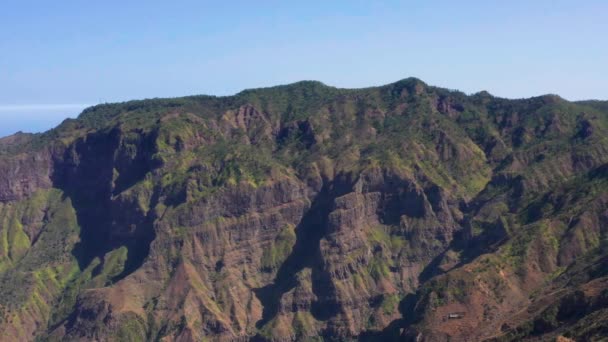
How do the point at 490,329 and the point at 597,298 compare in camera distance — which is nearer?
the point at 597,298

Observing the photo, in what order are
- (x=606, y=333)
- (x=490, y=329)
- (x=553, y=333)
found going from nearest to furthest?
(x=606, y=333) < (x=553, y=333) < (x=490, y=329)

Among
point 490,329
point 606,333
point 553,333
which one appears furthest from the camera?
point 490,329

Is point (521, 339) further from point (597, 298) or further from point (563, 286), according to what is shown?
point (563, 286)

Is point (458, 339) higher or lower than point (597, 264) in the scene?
lower

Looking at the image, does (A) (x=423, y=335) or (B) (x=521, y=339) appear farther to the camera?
(A) (x=423, y=335)

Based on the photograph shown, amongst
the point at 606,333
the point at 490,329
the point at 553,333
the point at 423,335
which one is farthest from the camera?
the point at 423,335

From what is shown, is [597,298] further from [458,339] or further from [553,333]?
[458,339]

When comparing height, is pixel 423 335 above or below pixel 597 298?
below

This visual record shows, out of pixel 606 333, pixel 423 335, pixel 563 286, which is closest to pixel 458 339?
pixel 423 335

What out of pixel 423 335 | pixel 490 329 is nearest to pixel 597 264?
pixel 490 329
